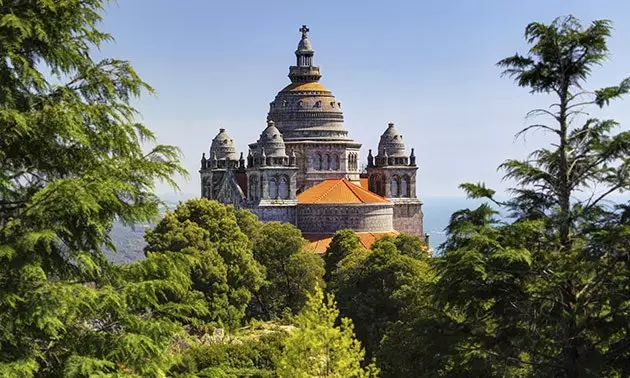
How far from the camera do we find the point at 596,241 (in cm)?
1515

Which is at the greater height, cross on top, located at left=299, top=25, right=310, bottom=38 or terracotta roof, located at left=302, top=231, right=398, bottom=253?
cross on top, located at left=299, top=25, right=310, bottom=38

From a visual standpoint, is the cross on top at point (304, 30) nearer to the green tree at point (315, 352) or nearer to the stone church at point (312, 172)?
the stone church at point (312, 172)

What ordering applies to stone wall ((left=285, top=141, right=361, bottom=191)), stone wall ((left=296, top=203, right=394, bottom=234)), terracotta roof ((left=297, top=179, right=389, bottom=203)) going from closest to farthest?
1. stone wall ((left=296, top=203, right=394, bottom=234))
2. terracotta roof ((left=297, top=179, right=389, bottom=203))
3. stone wall ((left=285, top=141, right=361, bottom=191))

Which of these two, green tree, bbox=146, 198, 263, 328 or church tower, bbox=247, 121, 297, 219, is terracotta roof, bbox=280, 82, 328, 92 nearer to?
church tower, bbox=247, 121, 297, 219

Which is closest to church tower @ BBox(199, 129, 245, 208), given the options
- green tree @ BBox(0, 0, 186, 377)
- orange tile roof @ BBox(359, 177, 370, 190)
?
orange tile roof @ BBox(359, 177, 370, 190)

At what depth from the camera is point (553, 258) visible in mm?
16312

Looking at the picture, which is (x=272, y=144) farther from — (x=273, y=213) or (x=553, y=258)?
(x=553, y=258)

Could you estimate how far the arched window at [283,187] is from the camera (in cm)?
7006

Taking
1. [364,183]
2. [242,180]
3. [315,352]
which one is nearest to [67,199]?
[315,352]

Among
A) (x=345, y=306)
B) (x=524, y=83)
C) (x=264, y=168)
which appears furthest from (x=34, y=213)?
(x=264, y=168)

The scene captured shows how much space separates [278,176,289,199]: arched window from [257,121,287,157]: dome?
81.0 inches

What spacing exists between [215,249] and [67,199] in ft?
110

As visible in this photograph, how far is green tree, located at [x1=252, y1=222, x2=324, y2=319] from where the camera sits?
48.7 meters

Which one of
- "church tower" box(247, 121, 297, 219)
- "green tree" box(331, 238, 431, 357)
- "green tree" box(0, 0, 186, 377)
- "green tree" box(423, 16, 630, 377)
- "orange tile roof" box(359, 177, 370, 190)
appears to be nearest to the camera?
"green tree" box(0, 0, 186, 377)
